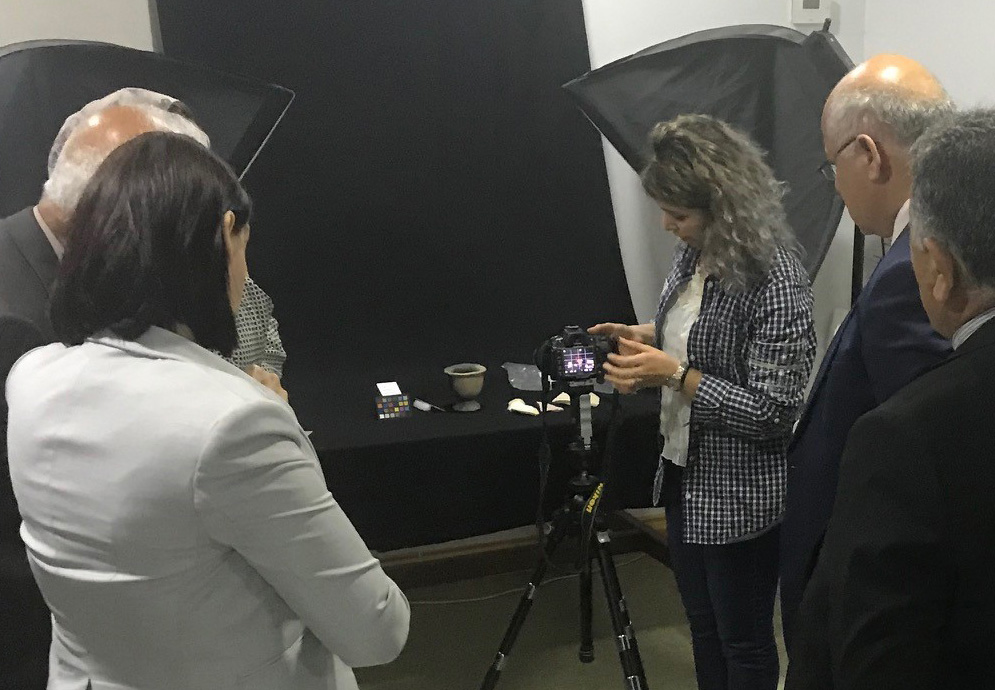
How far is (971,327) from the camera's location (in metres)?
0.82

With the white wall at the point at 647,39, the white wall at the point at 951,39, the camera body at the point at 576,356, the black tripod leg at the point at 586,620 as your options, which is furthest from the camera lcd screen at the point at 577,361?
the white wall at the point at 951,39

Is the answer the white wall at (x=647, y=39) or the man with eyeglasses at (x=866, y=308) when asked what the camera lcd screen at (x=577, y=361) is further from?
the white wall at (x=647, y=39)

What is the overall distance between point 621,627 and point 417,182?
145 cm

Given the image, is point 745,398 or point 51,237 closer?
point 51,237

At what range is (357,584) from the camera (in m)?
0.86

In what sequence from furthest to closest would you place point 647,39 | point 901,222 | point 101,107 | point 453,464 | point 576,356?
point 647,39, point 453,464, point 576,356, point 101,107, point 901,222

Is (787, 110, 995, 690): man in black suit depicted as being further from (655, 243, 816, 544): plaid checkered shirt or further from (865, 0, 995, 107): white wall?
(865, 0, 995, 107): white wall

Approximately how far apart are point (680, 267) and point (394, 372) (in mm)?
1120

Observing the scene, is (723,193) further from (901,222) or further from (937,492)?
(937,492)

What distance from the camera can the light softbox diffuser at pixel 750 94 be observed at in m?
2.38

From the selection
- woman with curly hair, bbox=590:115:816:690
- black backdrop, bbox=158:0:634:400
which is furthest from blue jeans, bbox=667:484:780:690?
black backdrop, bbox=158:0:634:400

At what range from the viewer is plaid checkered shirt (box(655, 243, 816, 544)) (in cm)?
150

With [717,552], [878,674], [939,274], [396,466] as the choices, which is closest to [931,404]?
[939,274]

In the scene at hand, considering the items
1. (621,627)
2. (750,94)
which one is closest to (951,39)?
(750,94)
